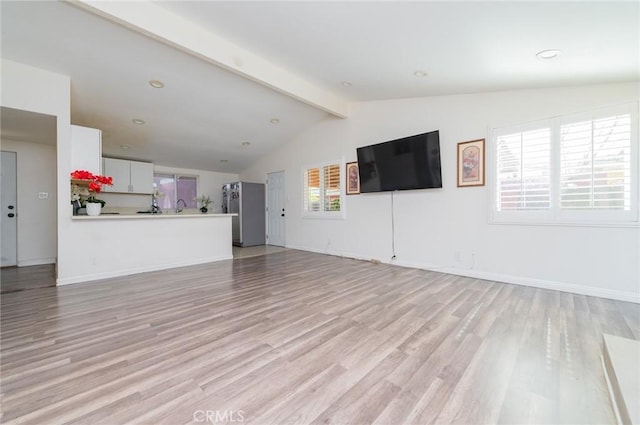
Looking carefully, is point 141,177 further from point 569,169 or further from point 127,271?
point 569,169

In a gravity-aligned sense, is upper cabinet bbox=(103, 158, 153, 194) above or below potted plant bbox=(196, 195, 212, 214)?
above

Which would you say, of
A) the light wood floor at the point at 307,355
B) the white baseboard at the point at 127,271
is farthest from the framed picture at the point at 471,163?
the white baseboard at the point at 127,271

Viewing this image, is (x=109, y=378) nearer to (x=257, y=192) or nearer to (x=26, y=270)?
(x=26, y=270)

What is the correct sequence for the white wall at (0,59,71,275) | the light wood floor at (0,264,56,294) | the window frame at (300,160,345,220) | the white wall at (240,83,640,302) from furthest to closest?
the window frame at (300,160,345,220) < the light wood floor at (0,264,56,294) < the white wall at (0,59,71,275) < the white wall at (240,83,640,302)

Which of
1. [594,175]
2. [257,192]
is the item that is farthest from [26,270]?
[594,175]

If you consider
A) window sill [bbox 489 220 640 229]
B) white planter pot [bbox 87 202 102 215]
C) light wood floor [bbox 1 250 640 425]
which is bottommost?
light wood floor [bbox 1 250 640 425]

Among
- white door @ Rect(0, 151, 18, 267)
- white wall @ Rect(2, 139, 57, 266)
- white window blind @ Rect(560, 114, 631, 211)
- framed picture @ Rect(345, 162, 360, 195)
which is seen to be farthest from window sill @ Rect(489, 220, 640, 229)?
white door @ Rect(0, 151, 18, 267)

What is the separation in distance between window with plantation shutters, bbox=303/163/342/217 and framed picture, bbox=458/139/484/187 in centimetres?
239

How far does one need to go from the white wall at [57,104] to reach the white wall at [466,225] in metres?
4.24

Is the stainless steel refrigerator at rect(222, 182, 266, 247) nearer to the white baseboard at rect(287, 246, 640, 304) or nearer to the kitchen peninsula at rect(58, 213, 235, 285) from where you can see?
the kitchen peninsula at rect(58, 213, 235, 285)

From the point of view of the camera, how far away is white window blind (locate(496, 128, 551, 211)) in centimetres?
325

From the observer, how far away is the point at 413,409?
51.8 inches

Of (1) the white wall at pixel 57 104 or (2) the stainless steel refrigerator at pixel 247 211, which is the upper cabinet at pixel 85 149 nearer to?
(1) the white wall at pixel 57 104

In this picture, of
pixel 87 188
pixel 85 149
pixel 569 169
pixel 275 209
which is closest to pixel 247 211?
pixel 275 209
